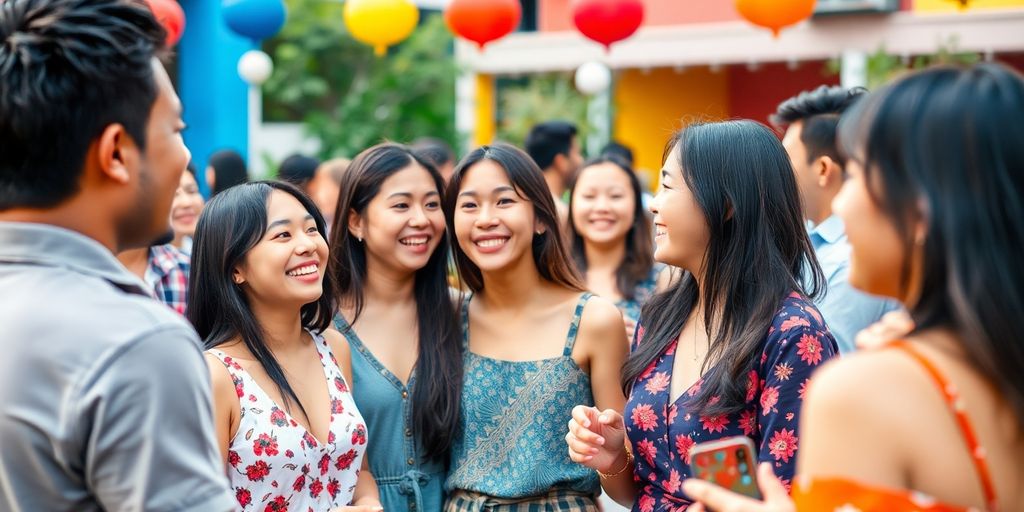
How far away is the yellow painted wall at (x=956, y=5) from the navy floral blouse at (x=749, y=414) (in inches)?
402

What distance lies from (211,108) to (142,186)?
1031 cm

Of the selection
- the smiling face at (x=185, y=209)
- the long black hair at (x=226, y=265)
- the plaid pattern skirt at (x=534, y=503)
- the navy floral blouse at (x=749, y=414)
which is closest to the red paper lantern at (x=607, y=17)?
the smiling face at (x=185, y=209)

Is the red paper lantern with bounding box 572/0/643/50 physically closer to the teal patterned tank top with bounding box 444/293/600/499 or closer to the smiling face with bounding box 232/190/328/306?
the teal patterned tank top with bounding box 444/293/600/499

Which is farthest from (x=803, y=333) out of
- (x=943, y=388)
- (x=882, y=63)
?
(x=882, y=63)

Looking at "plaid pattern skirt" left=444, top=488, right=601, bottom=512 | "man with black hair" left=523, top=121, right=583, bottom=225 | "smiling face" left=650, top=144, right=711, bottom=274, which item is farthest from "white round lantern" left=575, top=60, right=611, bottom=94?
"smiling face" left=650, top=144, right=711, bottom=274

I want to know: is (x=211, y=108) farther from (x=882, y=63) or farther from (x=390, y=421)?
(x=390, y=421)

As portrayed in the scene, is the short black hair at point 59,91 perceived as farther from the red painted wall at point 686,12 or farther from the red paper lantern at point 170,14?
the red painted wall at point 686,12

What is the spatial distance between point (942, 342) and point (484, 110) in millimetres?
15662

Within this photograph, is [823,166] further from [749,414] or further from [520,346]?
[749,414]

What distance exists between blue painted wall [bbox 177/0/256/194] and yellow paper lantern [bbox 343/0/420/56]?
16.9ft

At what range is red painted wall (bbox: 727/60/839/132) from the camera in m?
15.9

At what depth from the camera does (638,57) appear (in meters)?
15.0

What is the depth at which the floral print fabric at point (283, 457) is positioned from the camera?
2.76 meters

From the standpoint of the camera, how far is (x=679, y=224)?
2791 millimetres
